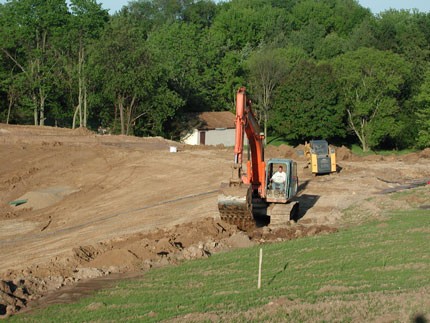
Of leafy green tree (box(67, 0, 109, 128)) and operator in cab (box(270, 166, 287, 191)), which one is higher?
leafy green tree (box(67, 0, 109, 128))

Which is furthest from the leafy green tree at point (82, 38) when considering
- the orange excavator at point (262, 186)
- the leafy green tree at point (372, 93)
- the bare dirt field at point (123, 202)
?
the orange excavator at point (262, 186)

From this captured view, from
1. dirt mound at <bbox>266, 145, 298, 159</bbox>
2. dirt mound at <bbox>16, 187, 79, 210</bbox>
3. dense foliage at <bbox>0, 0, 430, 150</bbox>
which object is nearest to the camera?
dirt mound at <bbox>16, 187, 79, 210</bbox>

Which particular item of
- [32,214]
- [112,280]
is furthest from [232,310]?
[32,214]

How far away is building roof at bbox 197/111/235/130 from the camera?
76.6 m

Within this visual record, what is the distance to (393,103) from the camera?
7681cm

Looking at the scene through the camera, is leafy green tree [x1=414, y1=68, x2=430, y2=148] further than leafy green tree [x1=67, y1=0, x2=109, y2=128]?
Yes

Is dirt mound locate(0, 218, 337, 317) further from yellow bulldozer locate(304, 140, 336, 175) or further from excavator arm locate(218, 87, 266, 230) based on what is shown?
yellow bulldozer locate(304, 140, 336, 175)

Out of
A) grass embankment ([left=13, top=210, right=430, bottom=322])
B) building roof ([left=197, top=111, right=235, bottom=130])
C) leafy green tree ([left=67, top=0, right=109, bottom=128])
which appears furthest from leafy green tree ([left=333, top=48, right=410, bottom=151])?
grass embankment ([left=13, top=210, right=430, bottom=322])

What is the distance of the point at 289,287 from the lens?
16391mm

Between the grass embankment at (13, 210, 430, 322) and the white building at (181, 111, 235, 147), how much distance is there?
2112 inches

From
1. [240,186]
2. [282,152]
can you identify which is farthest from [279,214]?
[282,152]

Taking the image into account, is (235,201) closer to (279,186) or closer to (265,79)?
(279,186)

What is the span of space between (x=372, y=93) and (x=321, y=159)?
39587mm

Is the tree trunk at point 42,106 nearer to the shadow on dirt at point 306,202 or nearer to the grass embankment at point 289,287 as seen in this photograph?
the shadow on dirt at point 306,202
